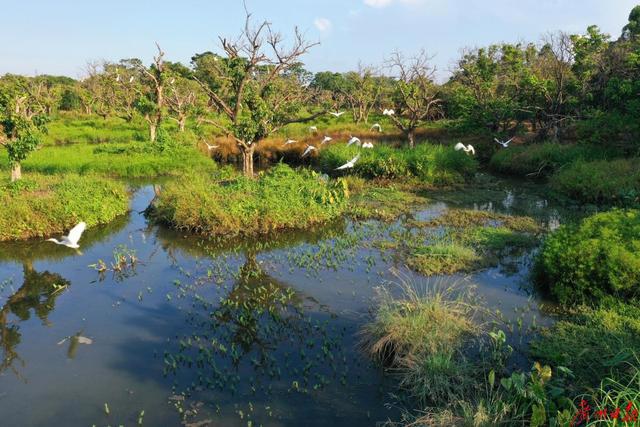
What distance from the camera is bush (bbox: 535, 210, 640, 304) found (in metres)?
7.21

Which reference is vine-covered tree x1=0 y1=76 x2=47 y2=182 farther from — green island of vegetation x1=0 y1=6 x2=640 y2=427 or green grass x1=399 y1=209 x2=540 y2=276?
green grass x1=399 y1=209 x2=540 y2=276

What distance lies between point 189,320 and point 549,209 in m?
10.8

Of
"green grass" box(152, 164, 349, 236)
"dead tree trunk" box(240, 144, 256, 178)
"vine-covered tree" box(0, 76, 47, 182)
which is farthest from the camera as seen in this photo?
"dead tree trunk" box(240, 144, 256, 178)

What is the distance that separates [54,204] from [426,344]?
9.57 metres

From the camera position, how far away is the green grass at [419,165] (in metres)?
17.7

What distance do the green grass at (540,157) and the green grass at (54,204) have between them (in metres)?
14.6

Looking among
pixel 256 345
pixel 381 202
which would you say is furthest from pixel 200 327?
pixel 381 202

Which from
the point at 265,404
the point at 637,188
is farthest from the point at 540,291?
the point at 637,188

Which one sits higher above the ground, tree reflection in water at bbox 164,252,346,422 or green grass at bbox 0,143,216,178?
green grass at bbox 0,143,216,178

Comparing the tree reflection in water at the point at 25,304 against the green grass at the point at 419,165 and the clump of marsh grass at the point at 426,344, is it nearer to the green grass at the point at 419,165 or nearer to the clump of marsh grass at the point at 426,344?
the clump of marsh grass at the point at 426,344

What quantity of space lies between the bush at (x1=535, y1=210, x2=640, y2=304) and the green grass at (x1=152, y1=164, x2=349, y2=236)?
5997 millimetres

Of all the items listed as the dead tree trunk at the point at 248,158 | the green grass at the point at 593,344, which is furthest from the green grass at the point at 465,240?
the dead tree trunk at the point at 248,158

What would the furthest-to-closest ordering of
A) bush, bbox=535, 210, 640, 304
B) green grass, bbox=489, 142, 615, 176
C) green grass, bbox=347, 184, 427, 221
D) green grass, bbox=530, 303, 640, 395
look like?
1. green grass, bbox=489, 142, 615, 176
2. green grass, bbox=347, 184, 427, 221
3. bush, bbox=535, 210, 640, 304
4. green grass, bbox=530, 303, 640, 395

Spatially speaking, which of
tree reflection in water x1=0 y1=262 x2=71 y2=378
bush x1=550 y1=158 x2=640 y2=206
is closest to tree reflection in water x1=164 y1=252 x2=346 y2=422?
tree reflection in water x1=0 y1=262 x2=71 y2=378
